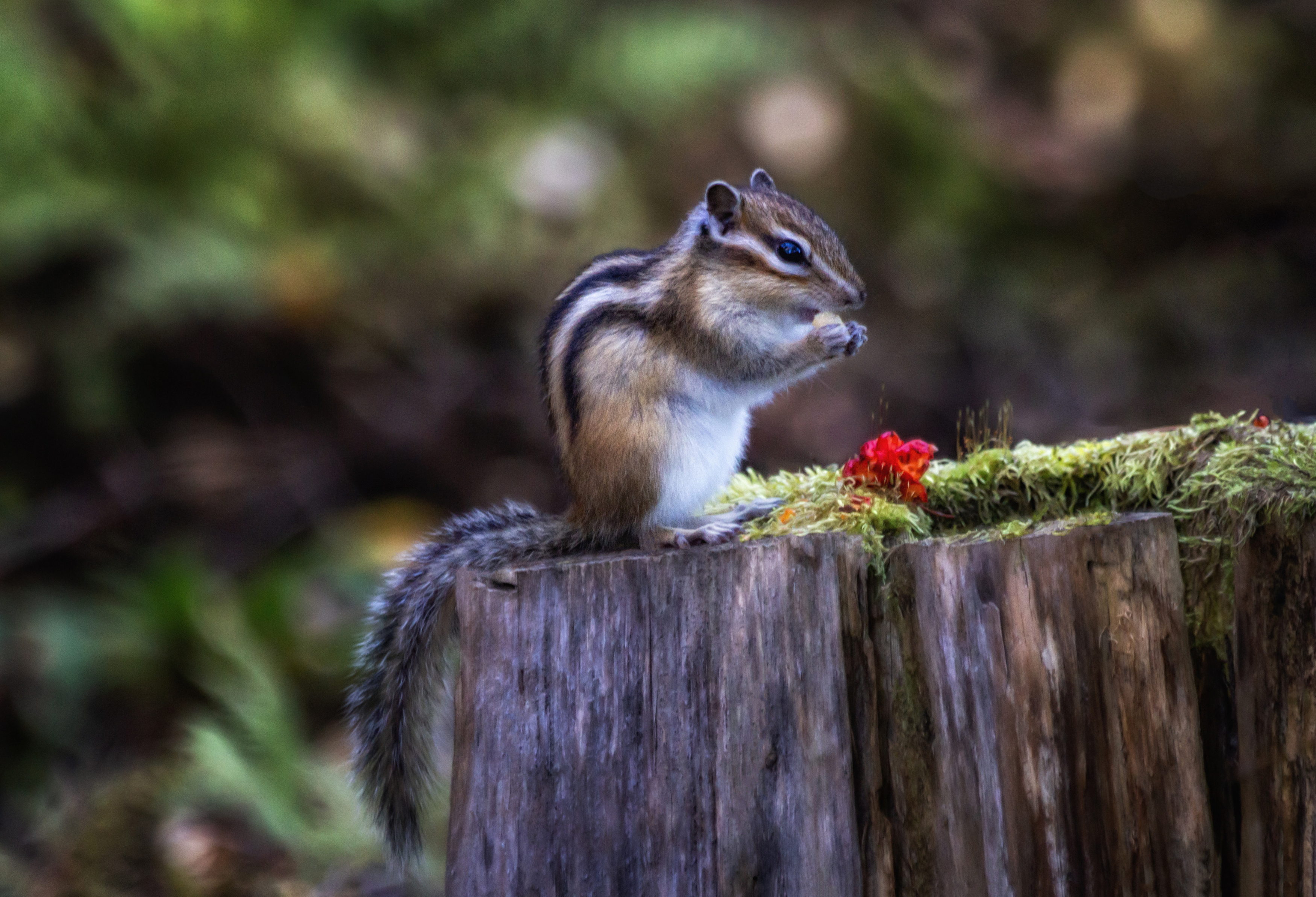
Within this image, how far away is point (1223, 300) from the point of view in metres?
6.51

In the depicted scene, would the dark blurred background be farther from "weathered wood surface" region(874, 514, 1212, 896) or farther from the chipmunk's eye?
"weathered wood surface" region(874, 514, 1212, 896)

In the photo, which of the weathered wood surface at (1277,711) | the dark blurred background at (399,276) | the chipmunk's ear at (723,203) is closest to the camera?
the weathered wood surface at (1277,711)

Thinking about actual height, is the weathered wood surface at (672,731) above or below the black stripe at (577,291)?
below

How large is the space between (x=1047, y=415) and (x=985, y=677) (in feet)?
14.6

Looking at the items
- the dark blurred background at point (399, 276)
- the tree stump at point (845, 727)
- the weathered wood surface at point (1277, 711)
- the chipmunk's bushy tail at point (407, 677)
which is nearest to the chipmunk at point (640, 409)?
the chipmunk's bushy tail at point (407, 677)

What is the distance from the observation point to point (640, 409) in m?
2.57

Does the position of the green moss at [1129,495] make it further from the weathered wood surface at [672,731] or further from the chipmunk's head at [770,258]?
the chipmunk's head at [770,258]

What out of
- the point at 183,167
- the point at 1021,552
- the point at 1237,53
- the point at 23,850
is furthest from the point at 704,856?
the point at 1237,53

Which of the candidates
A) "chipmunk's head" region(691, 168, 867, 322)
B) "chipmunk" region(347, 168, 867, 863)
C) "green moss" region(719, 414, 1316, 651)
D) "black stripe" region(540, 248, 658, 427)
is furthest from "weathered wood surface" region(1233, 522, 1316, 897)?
"black stripe" region(540, 248, 658, 427)

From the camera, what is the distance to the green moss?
2008mm

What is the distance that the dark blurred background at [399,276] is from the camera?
4.38 meters

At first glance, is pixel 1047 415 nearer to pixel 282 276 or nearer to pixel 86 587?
pixel 282 276

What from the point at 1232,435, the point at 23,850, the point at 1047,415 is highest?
the point at 1047,415

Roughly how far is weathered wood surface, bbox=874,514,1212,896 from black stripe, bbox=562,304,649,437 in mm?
941
